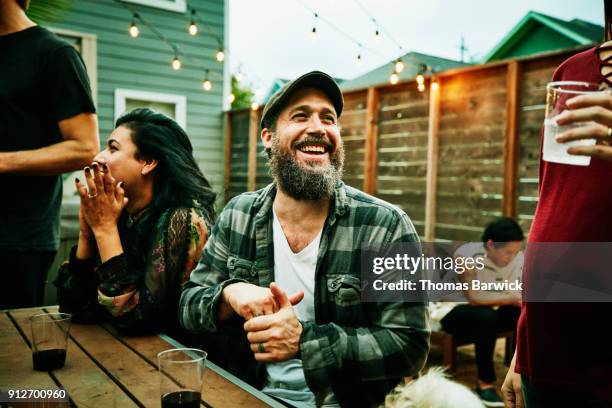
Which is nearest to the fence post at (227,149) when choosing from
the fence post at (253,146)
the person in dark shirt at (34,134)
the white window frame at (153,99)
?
the fence post at (253,146)

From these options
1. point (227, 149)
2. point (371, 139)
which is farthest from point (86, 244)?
point (227, 149)

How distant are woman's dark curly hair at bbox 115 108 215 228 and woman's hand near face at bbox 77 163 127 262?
0.22m

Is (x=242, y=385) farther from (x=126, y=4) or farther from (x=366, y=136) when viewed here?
(x=126, y=4)

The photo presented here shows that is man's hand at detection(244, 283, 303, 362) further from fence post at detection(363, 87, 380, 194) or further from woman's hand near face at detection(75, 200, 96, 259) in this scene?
fence post at detection(363, 87, 380, 194)

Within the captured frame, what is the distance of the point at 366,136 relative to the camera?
6797 millimetres

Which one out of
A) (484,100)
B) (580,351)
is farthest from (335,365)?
(484,100)

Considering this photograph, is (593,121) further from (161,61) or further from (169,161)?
(161,61)

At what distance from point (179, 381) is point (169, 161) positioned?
4.31ft

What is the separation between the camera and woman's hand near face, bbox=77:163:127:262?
6.37 ft

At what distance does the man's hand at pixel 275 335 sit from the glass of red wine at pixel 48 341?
1.87ft

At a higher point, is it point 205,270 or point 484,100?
point 484,100

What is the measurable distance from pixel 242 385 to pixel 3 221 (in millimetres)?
1308

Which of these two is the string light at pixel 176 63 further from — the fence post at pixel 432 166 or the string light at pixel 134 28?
the fence post at pixel 432 166

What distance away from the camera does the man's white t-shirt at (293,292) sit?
5.74 feet
